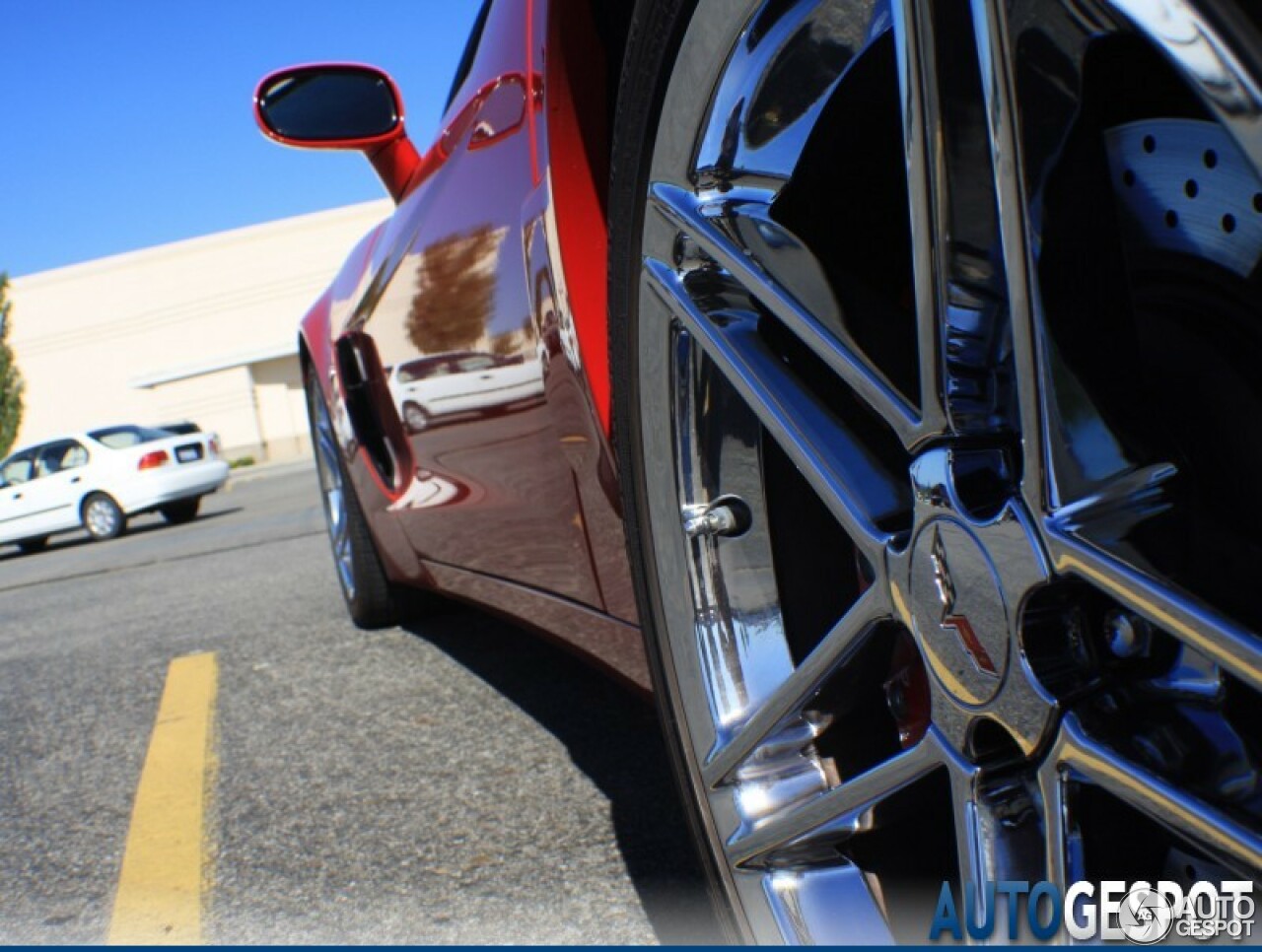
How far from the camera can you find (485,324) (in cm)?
192

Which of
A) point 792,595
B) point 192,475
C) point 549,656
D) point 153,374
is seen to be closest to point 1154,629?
point 792,595

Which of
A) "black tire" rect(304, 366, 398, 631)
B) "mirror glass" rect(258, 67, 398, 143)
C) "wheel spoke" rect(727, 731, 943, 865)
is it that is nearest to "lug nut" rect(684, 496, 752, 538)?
"wheel spoke" rect(727, 731, 943, 865)

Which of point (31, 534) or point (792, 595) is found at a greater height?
point (792, 595)

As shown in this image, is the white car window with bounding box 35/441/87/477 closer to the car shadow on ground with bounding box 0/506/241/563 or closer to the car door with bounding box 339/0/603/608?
the car shadow on ground with bounding box 0/506/241/563

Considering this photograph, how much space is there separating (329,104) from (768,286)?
1.80 metres

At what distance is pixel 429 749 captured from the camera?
2.60 meters

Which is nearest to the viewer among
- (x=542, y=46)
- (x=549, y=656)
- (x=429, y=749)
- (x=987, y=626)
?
(x=987, y=626)

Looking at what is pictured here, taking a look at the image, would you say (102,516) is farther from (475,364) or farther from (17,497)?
(475,364)

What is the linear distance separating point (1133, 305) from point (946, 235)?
152mm

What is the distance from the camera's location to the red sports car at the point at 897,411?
0.87 m

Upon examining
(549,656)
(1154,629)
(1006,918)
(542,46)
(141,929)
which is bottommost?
(549,656)

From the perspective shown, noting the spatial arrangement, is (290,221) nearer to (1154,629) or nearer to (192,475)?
(192,475)

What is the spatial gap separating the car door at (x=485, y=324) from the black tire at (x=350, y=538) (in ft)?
3.51

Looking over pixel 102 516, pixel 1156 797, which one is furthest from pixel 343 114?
pixel 102 516
